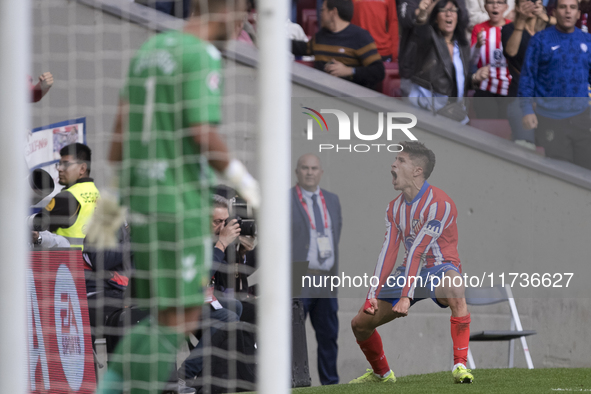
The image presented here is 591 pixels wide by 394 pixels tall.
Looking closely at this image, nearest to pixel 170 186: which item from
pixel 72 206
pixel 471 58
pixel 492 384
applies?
pixel 72 206

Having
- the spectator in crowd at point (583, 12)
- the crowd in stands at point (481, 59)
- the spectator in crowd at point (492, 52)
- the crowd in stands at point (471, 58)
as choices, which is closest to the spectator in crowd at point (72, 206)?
the crowd in stands at point (471, 58)

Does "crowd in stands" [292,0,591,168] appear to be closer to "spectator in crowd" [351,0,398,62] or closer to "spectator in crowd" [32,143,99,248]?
"spectator in crowd" [351,0,398,62]

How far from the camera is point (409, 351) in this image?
7270mm

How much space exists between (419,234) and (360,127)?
107 cm

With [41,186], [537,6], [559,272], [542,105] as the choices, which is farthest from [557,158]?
[41,186]

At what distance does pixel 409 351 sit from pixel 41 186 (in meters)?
Result: 3.56

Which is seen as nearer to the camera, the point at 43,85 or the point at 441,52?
the point at 43,85

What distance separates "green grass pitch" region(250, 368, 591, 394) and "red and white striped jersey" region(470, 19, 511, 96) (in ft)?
8.24

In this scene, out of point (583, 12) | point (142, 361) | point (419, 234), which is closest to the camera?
point (142, 361)

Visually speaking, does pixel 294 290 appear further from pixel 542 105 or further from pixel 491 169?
pixel 542 105

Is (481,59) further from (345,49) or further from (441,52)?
(345,49)

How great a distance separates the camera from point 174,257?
2.97 m

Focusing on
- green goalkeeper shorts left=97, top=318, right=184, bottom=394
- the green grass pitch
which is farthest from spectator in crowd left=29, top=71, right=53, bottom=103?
green goalkeeper shorts left=97, top=318, right=184, bottom=394

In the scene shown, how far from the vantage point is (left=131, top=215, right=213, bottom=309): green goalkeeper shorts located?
116 inches
